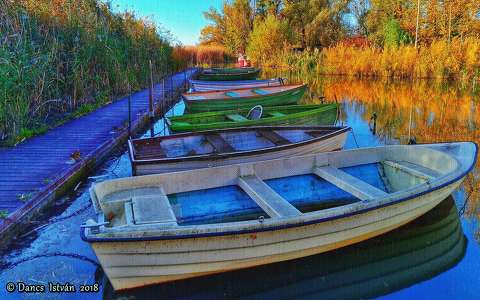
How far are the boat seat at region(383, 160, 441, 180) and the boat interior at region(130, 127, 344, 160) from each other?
168 cm

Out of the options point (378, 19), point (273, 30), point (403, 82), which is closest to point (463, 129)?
point (403, 82)

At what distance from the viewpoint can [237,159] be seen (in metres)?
6.25

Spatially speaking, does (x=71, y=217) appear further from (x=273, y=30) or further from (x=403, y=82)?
(x=273, y=30)

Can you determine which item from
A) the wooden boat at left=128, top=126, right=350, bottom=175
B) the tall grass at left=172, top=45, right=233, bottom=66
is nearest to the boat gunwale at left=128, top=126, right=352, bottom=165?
the wooden boat at left=128, top=126, right=350, bottom=175

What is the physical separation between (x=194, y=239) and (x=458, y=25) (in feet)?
96.1

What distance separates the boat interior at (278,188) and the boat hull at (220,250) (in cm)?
14

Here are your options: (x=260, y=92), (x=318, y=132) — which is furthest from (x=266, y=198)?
(x=260, y=92)

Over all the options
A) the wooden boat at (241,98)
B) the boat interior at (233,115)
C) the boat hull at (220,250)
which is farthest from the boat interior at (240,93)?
the boat hull at (220,250)

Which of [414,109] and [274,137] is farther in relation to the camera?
[414,109]

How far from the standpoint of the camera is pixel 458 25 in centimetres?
2767

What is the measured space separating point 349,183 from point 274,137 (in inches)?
99.5

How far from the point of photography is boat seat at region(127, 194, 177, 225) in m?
3.91

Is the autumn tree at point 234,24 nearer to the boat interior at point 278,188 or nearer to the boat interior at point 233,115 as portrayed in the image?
the boat interior at point 233,115

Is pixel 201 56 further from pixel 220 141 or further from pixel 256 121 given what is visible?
pixel 220 141
